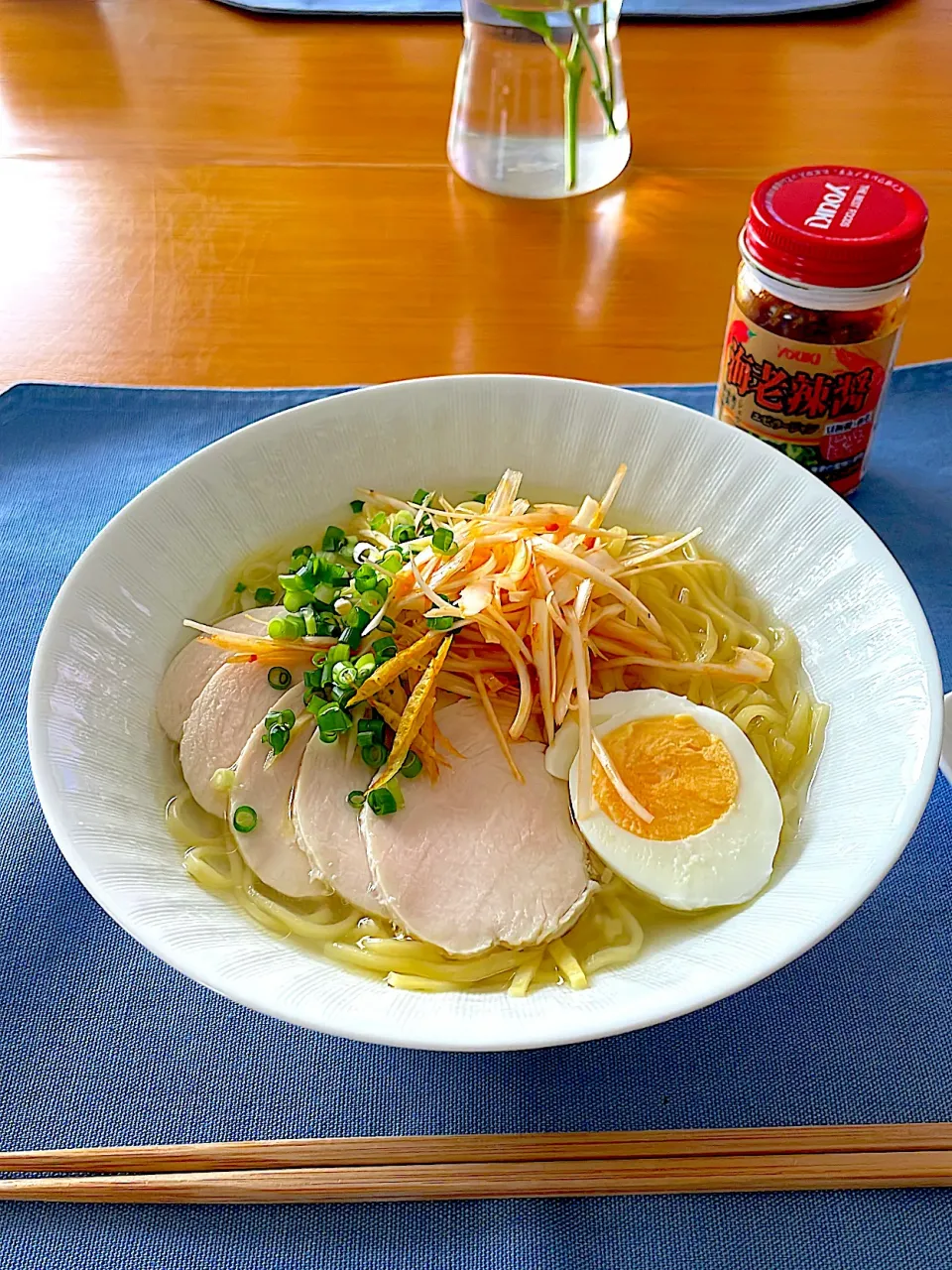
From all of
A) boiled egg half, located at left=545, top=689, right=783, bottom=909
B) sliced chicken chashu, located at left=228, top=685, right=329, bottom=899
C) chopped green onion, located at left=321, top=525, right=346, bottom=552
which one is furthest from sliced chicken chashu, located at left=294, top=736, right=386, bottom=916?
chopped green onion, located at left=321, top=525, right=346, bottom=552

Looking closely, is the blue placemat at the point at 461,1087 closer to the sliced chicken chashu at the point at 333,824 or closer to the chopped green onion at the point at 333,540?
the sliced chicken chashu at the point at 333,824

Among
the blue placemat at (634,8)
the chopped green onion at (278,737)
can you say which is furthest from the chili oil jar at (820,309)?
the blue placemat at (634,8)

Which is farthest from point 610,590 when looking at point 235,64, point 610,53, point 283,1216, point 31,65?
point 31,65

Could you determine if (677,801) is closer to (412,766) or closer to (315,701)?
(412,766)

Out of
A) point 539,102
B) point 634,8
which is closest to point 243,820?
point 539,102

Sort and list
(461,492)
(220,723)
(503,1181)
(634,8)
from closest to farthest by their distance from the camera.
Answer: (503,1181) → (220,723) → (461,492) → (634,8)

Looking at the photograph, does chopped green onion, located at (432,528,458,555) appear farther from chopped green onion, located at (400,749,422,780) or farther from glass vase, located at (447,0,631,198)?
glass vase, located at (447,0,631,198)

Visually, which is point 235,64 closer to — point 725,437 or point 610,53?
point 610,53
